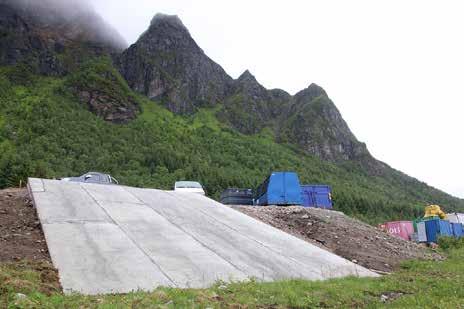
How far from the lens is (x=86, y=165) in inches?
3853

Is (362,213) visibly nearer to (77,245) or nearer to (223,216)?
(223,216)

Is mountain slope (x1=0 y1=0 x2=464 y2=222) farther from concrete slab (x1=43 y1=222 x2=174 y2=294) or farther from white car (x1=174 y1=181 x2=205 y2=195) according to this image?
concrete slab (x1=43 y1=222 x2=174 y2=294)

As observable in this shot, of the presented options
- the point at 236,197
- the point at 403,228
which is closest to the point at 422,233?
the point at 403,228

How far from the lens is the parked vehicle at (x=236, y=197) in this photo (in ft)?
102

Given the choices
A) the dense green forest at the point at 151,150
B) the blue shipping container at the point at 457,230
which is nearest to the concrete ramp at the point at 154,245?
the blue shipping container at the point at 457,230

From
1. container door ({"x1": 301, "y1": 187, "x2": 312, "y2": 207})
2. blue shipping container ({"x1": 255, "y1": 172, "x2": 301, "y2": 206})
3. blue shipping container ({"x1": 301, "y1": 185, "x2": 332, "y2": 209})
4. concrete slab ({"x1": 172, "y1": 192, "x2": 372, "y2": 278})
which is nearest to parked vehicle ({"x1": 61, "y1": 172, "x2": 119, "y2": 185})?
concrete slab ({"x1": 172, "y1": 192, "x2": 372, "y2": 278})

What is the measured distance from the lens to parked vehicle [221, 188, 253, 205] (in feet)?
102

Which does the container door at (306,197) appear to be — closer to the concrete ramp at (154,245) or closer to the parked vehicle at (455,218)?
the concrete ramp at (154,245)

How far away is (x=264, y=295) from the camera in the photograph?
9.20 m

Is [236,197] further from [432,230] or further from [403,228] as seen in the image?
[403,228]

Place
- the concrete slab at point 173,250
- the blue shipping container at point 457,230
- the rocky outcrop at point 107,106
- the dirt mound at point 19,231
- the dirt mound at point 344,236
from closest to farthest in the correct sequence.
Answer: the dirt mound at point 19,231 → the concrete slab at point 173,250 → the dirt mound at point 344,236 → the blue shipping container at point 457,230 → the rocky outcrop at point 107,106

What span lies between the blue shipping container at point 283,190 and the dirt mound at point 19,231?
1526 cm

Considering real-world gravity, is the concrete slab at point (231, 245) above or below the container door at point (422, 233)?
above

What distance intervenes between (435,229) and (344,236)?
1530 cm
